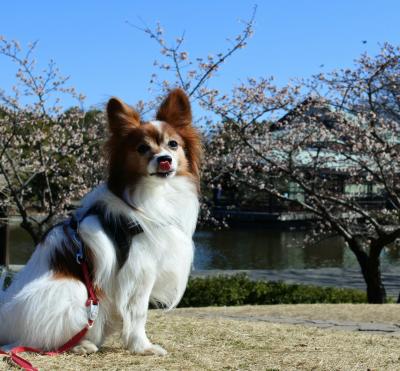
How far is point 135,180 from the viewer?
3.73m

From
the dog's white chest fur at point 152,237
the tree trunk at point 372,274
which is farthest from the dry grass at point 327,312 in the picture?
the dog's white chest fur at point 152,237

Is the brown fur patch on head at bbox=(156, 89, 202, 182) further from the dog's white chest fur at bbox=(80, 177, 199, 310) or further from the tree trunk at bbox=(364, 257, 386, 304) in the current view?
the tree trunk at bbox=(364, 257, 386, 304)

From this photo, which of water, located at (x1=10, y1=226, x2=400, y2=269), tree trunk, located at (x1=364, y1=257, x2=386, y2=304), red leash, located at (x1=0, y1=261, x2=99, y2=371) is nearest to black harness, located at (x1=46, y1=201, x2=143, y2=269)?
red leash, located at (x1=0, y1=261, x2=99, y2=371)

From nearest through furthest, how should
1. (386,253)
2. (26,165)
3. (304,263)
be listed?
(26,165) → (304,263) → (386,253)

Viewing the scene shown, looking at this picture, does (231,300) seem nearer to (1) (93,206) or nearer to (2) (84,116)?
(2) (84,116)

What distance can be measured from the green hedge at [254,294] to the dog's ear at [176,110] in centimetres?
647

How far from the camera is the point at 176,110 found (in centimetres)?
408

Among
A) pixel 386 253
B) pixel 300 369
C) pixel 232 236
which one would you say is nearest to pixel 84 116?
pixel 300 369

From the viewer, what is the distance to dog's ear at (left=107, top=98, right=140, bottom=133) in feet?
12.7

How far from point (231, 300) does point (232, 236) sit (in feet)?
61.7

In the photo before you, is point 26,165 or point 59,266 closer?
point 59,266

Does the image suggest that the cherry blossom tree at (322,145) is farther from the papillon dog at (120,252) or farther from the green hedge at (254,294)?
the papillon dog at (120,252)

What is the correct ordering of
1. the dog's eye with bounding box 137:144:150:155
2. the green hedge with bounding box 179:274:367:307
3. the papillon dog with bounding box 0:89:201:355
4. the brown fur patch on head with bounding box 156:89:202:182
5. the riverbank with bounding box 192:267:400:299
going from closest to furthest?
the papillon dog with bounding box 0:89:201:355
the dog's eye with bounding box 137:144:150:155
the brown fur patch on head with bounding box 156:89:202:182
the green hedge with bounding box 179:274:367:307
the riverbank with bounding box 192:267:400:299

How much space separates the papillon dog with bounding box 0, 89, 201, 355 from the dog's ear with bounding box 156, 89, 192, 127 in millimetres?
117
